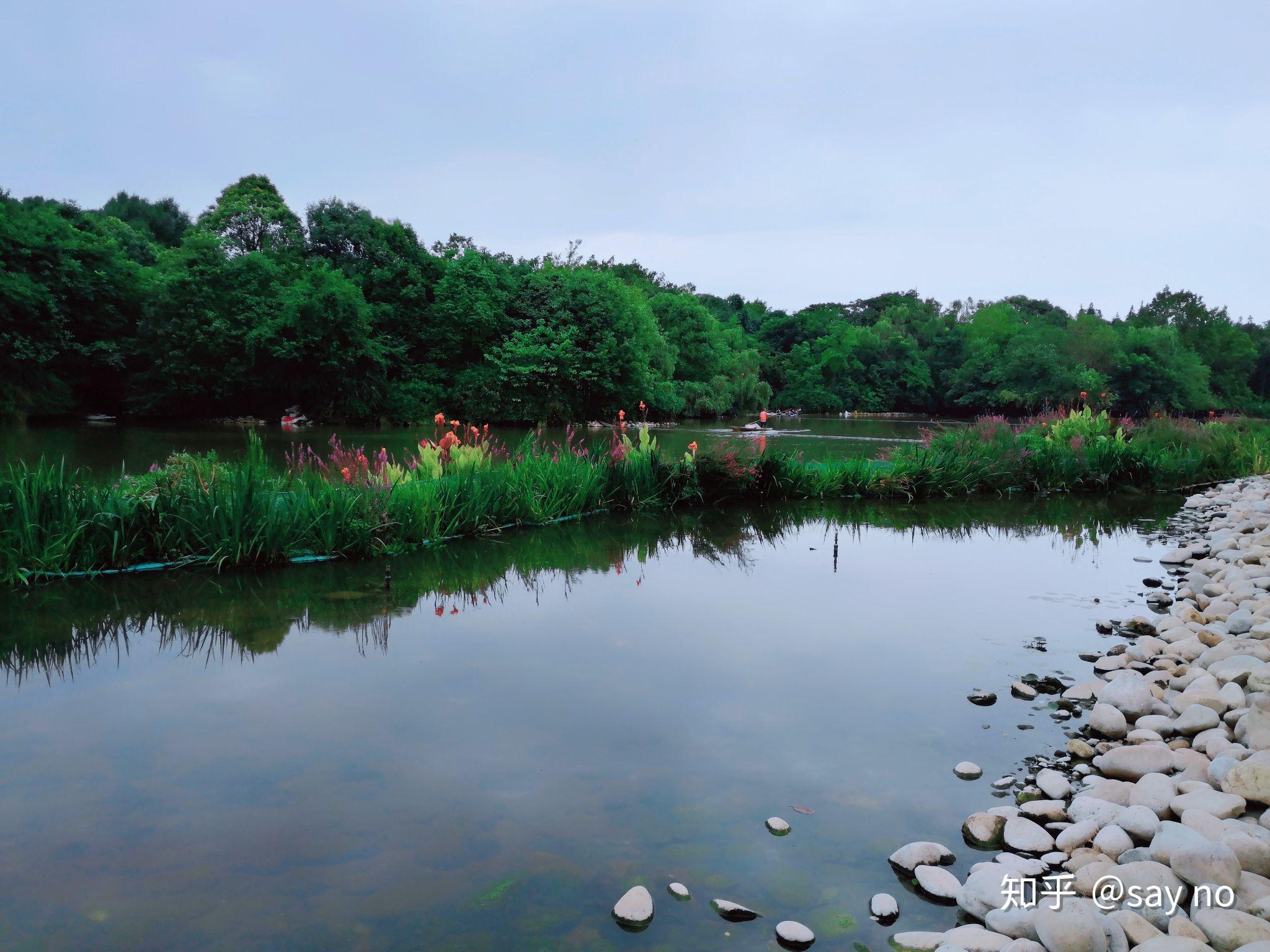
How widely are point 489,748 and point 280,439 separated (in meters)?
20.1

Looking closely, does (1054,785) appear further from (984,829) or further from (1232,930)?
(1232,930)

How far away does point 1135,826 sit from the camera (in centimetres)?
243

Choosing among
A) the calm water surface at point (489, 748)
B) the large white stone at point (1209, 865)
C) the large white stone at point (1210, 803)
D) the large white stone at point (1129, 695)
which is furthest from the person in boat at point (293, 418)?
the large white stone at point (1209, 865)

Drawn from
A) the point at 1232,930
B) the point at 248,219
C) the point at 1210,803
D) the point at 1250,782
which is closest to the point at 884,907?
the point at 1232,930

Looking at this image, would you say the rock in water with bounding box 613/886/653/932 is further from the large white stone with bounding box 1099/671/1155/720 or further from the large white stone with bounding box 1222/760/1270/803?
the large white stone with bounding box 1099/671/1155/720

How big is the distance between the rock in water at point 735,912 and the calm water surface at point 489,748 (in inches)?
1.6

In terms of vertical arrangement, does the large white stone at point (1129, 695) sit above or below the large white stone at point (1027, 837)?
above

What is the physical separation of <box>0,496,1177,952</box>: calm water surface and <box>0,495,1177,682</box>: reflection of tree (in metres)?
0.04

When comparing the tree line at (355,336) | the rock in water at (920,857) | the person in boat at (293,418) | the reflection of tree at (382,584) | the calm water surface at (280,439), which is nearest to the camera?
the rock in water at (920,857)

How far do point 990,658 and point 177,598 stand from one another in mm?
5050

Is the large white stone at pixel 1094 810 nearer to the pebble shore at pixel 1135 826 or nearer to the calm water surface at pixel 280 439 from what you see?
the pebble shore at pixel 1135 826

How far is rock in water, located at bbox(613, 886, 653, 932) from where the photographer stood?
2121 mm

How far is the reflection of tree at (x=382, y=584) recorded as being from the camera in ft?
14.6

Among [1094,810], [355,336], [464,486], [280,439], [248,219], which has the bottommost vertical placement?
[1094,810]
